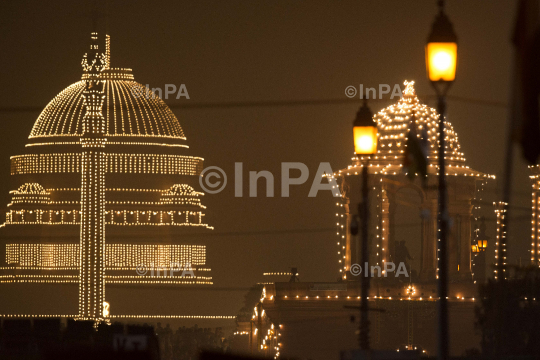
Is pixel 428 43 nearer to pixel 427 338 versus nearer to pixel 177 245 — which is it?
pixel 427 338

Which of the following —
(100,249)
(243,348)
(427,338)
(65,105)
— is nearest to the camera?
(427,338)

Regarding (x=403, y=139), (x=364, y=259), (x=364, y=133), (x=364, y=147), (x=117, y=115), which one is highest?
(x=117, y=115)

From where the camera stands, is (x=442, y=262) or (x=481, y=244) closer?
(x=442, y=262)

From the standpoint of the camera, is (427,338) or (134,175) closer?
(427,338)

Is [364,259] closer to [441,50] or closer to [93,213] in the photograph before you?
[441,50]

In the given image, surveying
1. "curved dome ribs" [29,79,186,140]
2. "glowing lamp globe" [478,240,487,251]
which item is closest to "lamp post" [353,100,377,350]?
"glowing lamp globe" [478,240,487,251]

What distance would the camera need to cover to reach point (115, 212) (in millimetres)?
171875

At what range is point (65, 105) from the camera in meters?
191

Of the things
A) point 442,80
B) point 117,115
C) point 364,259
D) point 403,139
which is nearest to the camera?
point 442,80

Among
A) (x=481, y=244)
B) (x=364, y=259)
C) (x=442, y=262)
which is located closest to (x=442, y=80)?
(x=442, y=262)

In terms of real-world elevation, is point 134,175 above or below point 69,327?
above

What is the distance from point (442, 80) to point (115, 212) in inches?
6136

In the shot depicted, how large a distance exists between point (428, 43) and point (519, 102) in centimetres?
570

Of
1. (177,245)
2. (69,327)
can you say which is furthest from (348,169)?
(177,245)
